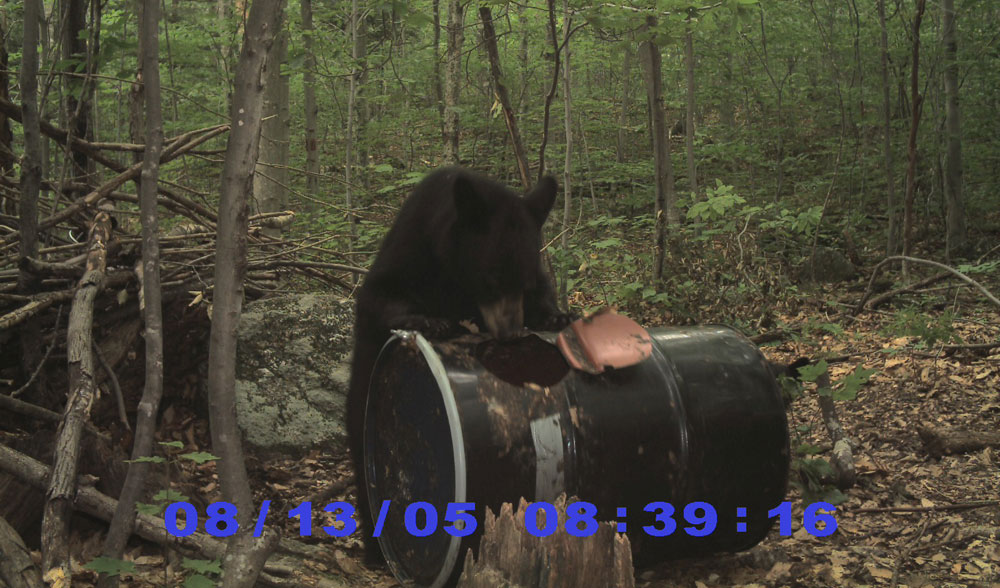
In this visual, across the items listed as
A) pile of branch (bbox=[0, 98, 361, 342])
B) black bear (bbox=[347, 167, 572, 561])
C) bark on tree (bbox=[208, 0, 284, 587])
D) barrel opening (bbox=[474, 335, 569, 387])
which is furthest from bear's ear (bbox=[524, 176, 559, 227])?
pile of branch (bbox=[0, 98, 361, 342])

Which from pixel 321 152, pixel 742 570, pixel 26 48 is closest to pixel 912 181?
pixel 742 570

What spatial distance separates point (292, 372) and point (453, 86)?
4658mm

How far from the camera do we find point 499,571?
7.02 feet

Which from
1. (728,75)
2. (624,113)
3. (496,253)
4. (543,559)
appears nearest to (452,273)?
(496,253)

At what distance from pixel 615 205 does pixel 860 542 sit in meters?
11.2

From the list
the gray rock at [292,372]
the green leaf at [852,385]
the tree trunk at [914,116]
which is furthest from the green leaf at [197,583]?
the tree trunk at [914,116]

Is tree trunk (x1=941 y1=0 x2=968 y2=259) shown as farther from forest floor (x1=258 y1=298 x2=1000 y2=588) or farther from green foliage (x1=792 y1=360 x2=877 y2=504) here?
green foliage (x1=792 y1=360 x2=877 y2=504)

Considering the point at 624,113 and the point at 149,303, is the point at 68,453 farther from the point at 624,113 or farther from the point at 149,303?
the point at 624,113

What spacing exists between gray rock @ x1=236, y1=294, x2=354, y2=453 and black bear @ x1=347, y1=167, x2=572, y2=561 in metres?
1.31

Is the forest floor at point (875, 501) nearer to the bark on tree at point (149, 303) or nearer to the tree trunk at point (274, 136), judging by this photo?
the bark on tree at point (149, 303)

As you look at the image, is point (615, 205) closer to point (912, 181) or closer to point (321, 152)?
point (321, 152)

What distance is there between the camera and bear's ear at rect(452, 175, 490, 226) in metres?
2.97

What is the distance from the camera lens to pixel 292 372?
4.95 meters

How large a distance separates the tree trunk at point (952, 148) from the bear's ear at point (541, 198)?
23.6 feet
